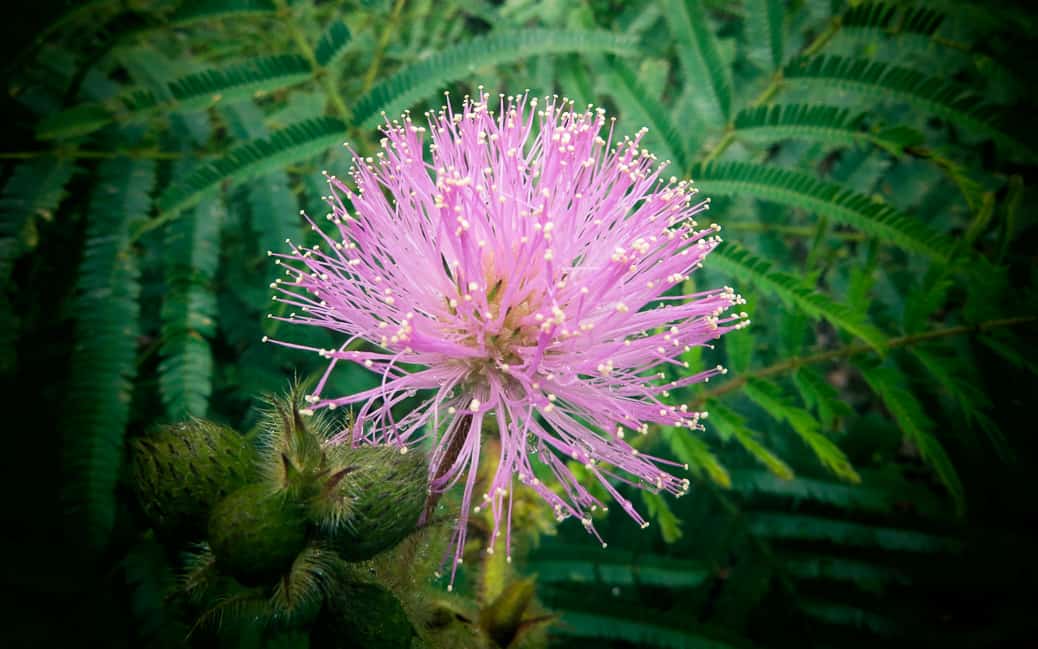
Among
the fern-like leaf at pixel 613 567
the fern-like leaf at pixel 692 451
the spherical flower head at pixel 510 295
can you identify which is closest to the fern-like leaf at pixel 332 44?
the spherical flower head at pixel 510 295

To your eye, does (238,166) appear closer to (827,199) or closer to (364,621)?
(364,621)

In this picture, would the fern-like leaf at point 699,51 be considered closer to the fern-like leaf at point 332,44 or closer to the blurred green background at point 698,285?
the blurred green background at point 698,285

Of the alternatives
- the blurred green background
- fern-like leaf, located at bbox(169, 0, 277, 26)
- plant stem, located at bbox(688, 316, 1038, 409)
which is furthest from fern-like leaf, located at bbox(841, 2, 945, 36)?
fern-like leaf, located at bbox(169, 0, 277, 26)

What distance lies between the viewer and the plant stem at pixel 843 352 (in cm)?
220

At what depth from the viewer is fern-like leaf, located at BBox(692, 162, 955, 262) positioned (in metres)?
2.13

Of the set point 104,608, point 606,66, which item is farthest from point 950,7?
point 104,608

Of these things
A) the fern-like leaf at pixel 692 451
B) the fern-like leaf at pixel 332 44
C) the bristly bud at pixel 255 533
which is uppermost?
the fern-like leaf at pixel 332 44

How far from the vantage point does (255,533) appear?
1.27 meters

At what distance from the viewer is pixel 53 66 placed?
2502 millimetres

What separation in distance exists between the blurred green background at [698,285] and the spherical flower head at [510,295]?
625 millimetres

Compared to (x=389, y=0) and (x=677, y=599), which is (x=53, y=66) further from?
(x=677, y=599)

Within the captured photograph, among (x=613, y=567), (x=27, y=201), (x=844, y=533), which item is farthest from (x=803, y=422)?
(x=27, y=201)

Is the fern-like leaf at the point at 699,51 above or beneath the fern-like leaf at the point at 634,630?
above

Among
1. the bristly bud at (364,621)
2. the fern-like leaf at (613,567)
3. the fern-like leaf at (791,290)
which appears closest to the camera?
the bristly bud at (364,621)
